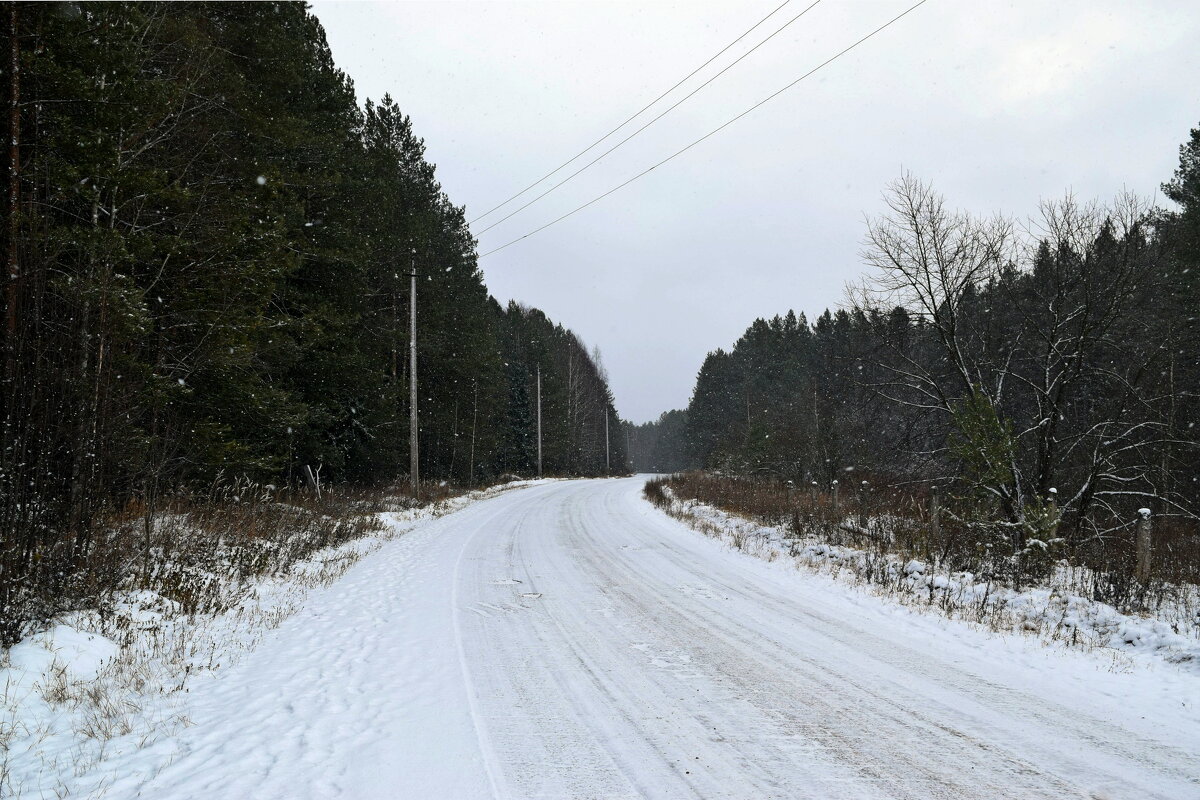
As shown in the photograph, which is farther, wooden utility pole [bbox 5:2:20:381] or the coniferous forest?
the coniferous forest

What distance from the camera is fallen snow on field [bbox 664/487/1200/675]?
578 cm

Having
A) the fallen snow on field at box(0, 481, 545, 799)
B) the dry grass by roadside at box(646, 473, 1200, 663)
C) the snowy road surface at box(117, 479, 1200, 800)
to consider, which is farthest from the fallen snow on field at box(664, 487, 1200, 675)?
the fallen snow on field at box(0, 481, 545, 799)

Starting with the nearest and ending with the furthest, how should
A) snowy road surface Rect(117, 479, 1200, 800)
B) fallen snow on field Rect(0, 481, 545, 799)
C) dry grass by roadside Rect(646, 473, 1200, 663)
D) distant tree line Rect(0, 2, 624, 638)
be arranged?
1. snowy road surface Rect(117, 479, 1200, 800)
2. fallen snow on field Rect(0, 481, 545, 799)
3. distant tree line Rect(0, 2, 624, 638)
4. dry grass by roadside Rect(646, 473, 1200, 663)

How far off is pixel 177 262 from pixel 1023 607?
14.5 m

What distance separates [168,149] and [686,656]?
12.5 meters

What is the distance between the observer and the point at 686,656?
5285 mm

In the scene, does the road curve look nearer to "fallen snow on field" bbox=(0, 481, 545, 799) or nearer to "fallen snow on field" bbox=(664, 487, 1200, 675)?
"fallen snow on field" bbox=(664, 487, 1200, 675)

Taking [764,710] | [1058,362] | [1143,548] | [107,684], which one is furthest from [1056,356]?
[107,684]

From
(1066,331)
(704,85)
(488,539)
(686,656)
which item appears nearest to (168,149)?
(488,539)

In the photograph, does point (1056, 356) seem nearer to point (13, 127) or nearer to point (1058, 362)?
point (1058, 362)

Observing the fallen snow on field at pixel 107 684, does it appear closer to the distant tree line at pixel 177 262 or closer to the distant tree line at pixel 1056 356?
the distant tree line at pixel 177 262

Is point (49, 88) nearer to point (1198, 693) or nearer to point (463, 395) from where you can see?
point (1198, 693)

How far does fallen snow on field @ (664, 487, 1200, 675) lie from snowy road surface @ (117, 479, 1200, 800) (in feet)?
1.71

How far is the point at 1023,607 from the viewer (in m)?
7.12
